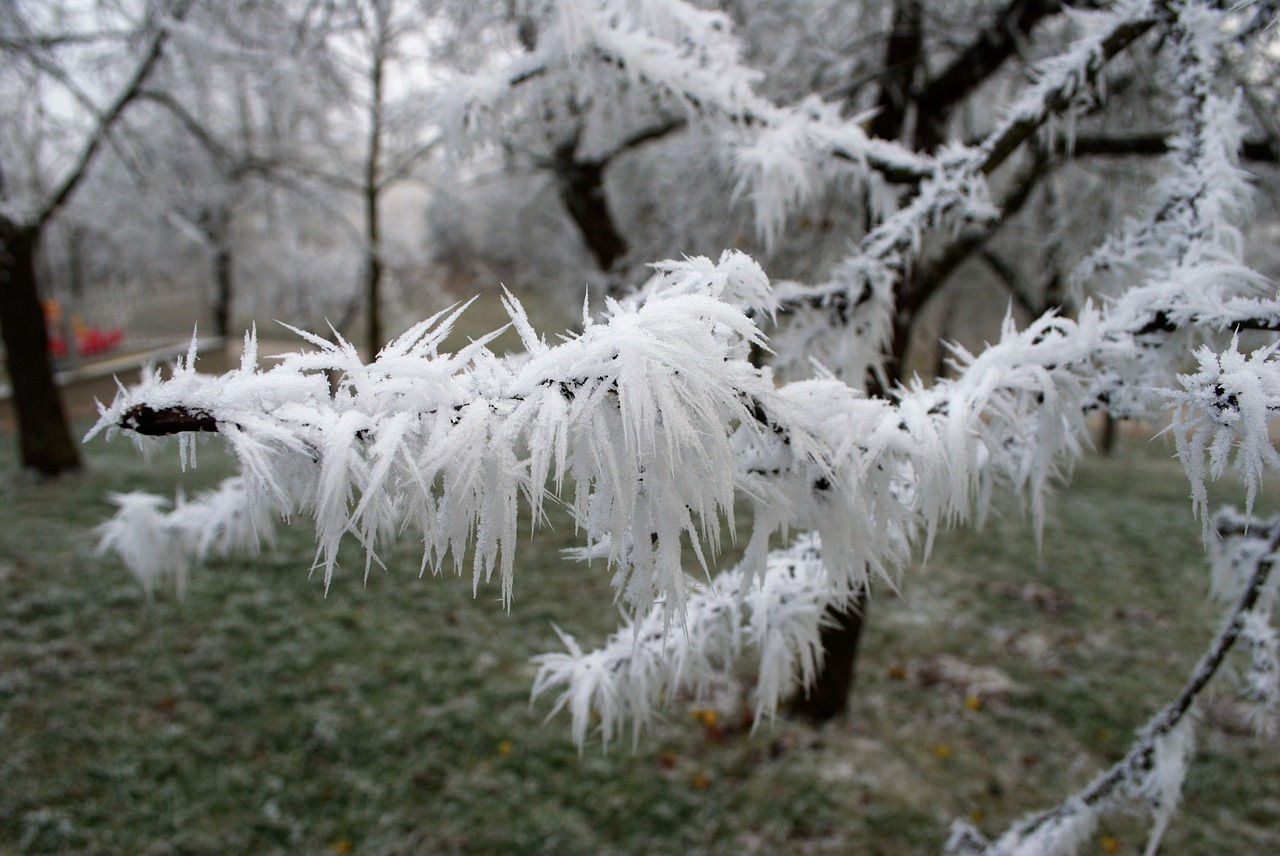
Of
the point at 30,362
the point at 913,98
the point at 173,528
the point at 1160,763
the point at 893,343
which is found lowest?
the point at 1160,763

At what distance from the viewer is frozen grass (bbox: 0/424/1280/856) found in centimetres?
285

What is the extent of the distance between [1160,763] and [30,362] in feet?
27.2

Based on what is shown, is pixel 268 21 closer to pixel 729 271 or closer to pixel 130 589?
pixel 130 589

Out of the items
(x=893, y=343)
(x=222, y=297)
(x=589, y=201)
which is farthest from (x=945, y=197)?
(x=222, y=297)

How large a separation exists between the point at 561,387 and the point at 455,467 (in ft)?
0.53

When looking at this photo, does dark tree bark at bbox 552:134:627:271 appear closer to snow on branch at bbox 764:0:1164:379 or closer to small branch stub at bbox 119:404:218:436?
snow on branch at bbox 764:0:1164:379

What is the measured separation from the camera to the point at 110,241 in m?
14.2

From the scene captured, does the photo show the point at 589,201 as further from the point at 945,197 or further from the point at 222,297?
the point at 222,297

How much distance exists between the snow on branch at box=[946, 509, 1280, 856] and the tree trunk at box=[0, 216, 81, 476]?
793 cm

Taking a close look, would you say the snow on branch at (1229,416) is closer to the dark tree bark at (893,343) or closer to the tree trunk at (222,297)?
the dark tree bark at (893,343)

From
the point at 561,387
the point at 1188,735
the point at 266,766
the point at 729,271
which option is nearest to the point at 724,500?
the point at 561,387

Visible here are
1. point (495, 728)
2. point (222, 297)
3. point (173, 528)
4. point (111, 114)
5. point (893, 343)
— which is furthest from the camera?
point (222, 297)

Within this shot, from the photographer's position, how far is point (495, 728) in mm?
3418

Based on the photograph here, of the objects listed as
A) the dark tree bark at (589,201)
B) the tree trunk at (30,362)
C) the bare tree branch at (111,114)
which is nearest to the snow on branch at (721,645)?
the dark tree bark at (589,201)
